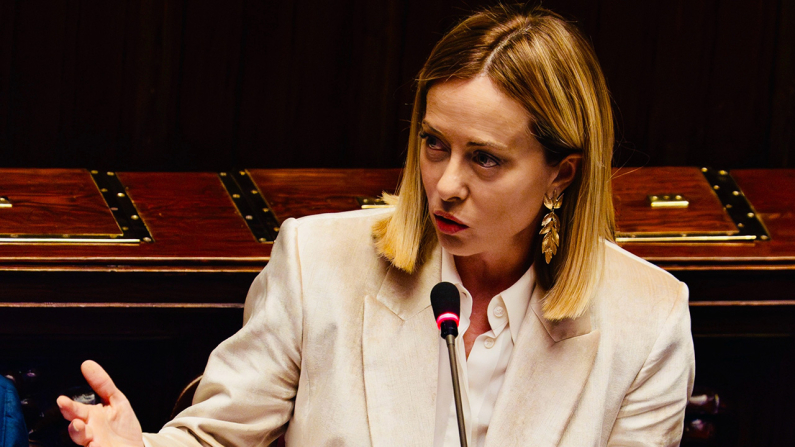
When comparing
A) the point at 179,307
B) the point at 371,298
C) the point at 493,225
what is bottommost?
the point at 179,307

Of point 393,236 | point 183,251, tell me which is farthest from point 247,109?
point 393,236

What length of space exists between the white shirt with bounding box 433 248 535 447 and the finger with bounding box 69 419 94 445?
63cm

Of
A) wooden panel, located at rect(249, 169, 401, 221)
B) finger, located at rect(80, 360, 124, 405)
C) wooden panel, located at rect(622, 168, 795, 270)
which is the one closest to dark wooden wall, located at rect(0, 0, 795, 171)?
wooden panel, located at rect(249, 169, 401, 221)

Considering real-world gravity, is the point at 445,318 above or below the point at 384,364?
above

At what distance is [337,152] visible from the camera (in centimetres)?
327

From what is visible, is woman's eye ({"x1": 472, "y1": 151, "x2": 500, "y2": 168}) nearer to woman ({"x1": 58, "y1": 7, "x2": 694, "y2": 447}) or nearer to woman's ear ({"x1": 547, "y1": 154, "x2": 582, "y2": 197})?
woman ({"x1": 58, "y1": 7, "x2": 694, "y2": 447})

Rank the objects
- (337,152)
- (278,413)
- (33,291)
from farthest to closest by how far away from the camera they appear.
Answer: (337,152)
(33,291)
(278,413)

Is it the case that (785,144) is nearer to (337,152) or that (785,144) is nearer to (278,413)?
(337,152)

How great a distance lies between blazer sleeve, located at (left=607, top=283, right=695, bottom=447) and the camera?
6.30ft

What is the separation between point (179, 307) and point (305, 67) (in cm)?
111

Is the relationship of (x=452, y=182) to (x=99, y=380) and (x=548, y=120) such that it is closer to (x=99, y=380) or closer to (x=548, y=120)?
(x=548, y=120)

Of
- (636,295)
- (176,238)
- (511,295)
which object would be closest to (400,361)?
(511,295)

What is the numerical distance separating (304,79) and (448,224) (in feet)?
5.06

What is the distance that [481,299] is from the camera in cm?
196
